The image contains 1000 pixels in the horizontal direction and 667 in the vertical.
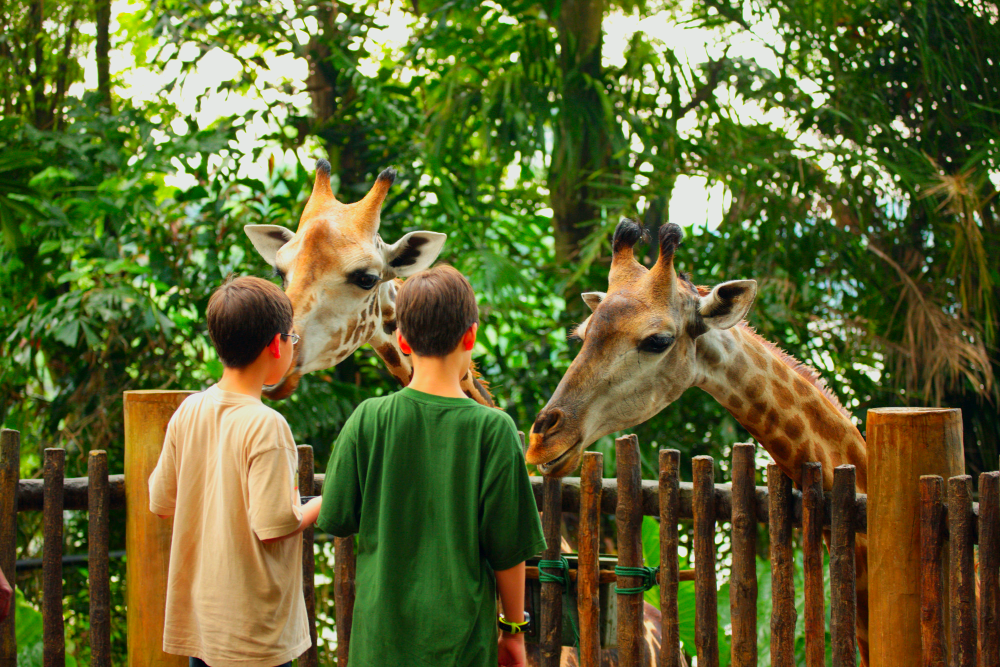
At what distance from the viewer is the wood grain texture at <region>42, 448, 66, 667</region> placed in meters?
2.87

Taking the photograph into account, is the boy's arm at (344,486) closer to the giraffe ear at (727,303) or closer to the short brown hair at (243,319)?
the short brown hair at (243,319)

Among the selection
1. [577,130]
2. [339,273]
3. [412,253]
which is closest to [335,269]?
[339,273]

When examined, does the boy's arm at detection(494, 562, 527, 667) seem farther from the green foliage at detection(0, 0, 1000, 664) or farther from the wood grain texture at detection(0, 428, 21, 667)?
the green foliage at detection(0, 0, 1000, 664)

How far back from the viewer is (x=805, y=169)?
5.52 m

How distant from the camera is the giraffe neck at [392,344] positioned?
11.0 feet

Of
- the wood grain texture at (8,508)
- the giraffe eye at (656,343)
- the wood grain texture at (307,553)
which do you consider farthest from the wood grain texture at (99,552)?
the giraffe eye at (656,343)

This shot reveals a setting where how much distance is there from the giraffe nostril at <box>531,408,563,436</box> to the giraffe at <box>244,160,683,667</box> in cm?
58

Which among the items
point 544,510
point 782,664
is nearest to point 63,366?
point 544,510

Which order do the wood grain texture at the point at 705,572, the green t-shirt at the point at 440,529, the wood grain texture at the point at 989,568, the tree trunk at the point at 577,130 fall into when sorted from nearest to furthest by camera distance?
1. the green t-shirt at the point at 440,529
2. the wood grain texture at the point at 989,568
3. the wood grain texture at the point at 705,572
4. the tree trunk at the point at 577,130

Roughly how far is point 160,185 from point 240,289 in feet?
12.6

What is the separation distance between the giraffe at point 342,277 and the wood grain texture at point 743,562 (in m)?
0.67

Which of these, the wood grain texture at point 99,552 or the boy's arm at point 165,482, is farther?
the wood grain texture at point 99,552

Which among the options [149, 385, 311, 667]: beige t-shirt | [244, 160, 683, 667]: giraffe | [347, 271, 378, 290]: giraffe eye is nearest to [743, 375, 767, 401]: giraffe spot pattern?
[244, 160, 683, 667]: giraffe

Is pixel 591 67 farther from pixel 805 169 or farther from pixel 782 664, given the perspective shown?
pixel 782 664
